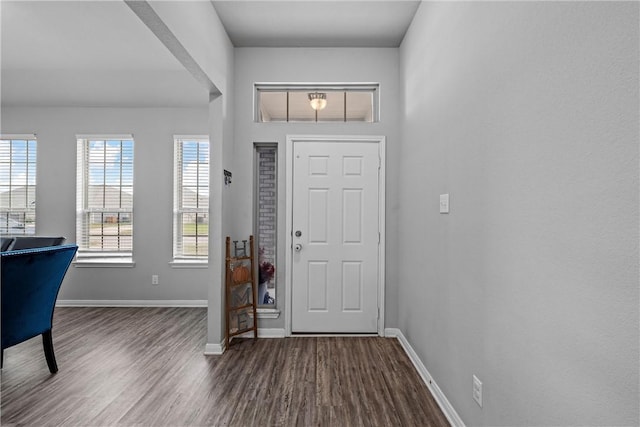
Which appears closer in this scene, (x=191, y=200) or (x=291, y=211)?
(x=291, y=211)

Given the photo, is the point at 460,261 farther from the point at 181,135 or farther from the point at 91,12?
the point at 181,135

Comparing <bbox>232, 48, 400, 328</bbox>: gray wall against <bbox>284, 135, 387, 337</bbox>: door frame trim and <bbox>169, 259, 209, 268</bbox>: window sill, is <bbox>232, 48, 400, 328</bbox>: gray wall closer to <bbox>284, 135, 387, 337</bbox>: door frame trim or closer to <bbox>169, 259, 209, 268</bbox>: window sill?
<bbox>284, 135, 387, 337</bbox>: door frame trim

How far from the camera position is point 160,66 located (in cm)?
364

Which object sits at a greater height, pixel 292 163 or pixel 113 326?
pixel 292 163

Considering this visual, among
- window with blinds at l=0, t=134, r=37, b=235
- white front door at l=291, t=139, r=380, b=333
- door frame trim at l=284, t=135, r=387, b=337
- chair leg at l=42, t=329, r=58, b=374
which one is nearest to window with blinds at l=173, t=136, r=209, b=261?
door frame trim at l=284, t=135, r=387, b=337

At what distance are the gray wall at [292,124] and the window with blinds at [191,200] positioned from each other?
4.92ft

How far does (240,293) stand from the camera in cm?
354

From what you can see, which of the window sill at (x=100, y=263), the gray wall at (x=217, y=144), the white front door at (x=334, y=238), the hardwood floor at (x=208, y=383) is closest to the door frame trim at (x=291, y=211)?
the white front door at (x=334, y=238)

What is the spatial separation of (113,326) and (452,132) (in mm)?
3978

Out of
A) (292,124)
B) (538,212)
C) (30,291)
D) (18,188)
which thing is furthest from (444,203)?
(18,188)

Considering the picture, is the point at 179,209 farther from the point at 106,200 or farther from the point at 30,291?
the point at 30,291

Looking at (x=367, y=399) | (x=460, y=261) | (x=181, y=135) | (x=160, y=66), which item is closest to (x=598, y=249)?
(x=460, y=261)

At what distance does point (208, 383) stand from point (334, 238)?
1716mm

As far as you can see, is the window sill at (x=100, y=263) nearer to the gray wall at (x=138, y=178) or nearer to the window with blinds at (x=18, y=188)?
the gray wall at (x=138, y=178)
